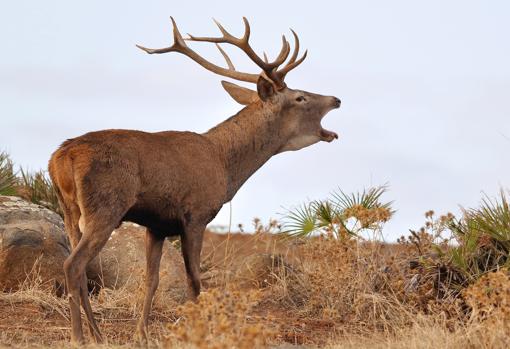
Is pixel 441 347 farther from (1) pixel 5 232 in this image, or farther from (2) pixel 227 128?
(1) pixel 5 232

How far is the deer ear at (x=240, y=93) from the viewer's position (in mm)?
11406

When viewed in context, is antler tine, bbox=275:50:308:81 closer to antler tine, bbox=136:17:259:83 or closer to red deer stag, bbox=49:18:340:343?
red deer stag, bbox=49:18:340:343

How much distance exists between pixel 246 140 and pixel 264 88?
665 mm

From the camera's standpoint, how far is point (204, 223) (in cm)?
970

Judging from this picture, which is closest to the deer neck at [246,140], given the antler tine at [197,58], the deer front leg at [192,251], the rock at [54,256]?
the antler tine at [197,58]

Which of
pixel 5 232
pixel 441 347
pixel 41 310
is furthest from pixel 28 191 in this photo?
pixel 441 347

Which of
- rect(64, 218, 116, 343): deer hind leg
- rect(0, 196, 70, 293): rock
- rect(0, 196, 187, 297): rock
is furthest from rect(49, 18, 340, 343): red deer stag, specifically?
rect(0, 196, 70, 293): rock

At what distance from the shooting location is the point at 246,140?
424 inches

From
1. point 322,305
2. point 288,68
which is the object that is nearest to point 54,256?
point 322,305

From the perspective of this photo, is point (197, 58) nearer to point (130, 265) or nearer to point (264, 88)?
point (264, 88)

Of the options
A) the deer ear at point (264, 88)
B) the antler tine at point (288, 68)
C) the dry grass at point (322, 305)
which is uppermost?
the antler tine at point (288, 68)

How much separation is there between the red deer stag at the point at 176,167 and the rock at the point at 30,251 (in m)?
2.42

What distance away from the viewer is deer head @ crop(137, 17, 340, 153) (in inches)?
436

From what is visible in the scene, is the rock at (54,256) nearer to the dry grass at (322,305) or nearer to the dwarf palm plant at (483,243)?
the dry grass at (322,305)
